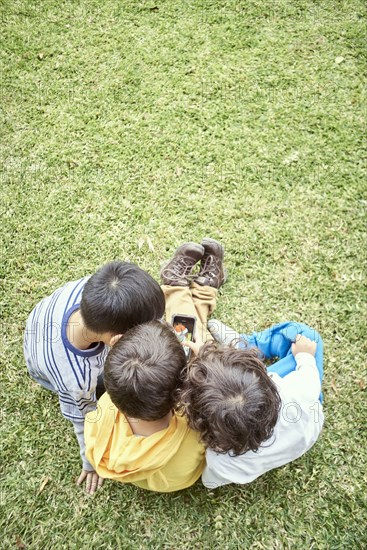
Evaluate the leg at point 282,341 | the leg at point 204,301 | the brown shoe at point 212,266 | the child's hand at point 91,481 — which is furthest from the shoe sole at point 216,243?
the child's hand at point 91,481

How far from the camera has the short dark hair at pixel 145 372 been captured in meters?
1.65

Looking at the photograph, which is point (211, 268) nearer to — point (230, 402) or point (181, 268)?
point (181, 268)

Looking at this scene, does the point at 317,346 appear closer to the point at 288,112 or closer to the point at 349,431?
the point at 349,431

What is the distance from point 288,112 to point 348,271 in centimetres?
123

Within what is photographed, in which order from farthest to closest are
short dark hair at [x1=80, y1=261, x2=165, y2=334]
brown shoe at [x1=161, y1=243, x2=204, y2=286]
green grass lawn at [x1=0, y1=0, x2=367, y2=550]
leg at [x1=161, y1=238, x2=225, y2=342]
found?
1. brown shoe at [x1=161, y1=243, x2=204, y2=286]
2. leg at [x1=161, y1=238, x2=225, y2=342]
3. green grass lawn at [x1=0, y1=0, x2=367, y2=550]
4. short dark hair at [x1=80, y1=261, x2=165, y2=334]

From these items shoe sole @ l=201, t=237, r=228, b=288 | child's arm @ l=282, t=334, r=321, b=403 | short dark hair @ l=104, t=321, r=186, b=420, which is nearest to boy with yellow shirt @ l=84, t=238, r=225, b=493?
short dark hair @ l=104, t=321, r=186, b=420

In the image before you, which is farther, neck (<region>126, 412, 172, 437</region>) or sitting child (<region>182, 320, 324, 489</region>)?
neck (<region>126, 412, 172, 437</region>)

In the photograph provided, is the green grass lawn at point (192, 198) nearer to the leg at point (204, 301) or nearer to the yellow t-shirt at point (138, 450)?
the leg at point (204, 301)

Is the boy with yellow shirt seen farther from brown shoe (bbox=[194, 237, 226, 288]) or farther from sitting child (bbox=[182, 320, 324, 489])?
brown shoe (bbox=[194, 237, 226, 288])

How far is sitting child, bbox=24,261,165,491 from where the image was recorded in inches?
70.1

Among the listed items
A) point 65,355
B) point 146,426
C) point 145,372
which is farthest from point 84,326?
point 146,426

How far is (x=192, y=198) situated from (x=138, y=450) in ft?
5.48

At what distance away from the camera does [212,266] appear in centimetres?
265

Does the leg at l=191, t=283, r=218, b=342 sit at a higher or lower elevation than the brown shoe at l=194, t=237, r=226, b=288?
lower
